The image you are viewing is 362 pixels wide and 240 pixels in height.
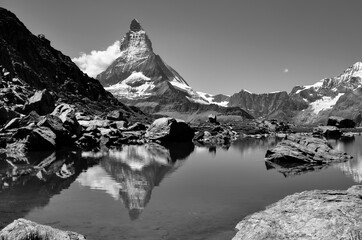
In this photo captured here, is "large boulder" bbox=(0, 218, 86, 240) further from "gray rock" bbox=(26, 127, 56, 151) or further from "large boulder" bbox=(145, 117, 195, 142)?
"large boulder" bbox=(145, 117, 195, 142)

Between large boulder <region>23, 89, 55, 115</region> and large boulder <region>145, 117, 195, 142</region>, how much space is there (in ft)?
107

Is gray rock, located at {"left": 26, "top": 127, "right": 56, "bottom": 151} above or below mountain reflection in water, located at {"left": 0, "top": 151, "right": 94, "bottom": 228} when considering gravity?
above

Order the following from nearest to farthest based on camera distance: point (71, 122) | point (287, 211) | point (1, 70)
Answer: point (287, 211), point (71, 122), point (1, 70)

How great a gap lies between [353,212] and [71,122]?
266 ft

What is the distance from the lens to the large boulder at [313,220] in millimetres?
18719

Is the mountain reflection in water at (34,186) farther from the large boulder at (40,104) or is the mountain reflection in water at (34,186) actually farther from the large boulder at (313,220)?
the large boulder at (40,104)

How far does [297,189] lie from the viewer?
39.6m

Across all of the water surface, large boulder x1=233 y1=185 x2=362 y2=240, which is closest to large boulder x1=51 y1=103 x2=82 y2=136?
the water surface

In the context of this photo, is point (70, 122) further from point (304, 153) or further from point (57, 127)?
point (304, 153)

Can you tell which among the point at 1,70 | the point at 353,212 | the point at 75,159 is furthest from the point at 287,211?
the point at 1,70

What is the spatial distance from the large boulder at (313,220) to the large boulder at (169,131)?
3585 inches

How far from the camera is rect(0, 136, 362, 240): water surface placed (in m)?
25.5

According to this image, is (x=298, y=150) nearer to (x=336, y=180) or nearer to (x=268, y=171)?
(x=268, y=171)

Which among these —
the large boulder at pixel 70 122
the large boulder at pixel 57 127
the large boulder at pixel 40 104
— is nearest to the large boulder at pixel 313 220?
the large boulder at pixel 57 127
